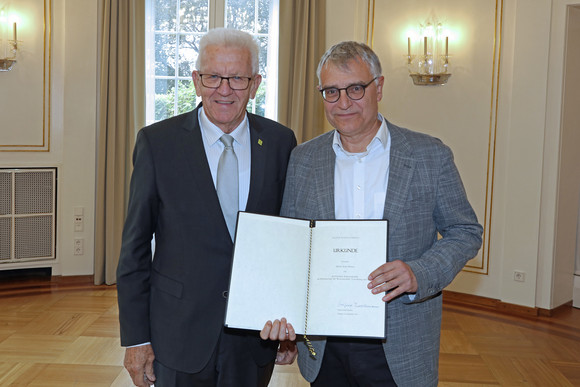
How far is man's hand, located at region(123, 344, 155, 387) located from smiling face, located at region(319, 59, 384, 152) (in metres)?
0.91

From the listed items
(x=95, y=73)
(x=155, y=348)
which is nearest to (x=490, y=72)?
(x=95, y=73)

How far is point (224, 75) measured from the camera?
1.95 meters

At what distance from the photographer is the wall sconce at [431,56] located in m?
5.91

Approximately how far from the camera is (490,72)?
5734 mm

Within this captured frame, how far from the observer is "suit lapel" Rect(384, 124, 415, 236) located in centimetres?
187

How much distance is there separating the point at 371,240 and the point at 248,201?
1.48 feet

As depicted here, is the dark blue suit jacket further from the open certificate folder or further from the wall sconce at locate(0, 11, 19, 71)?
the wall sconce at locate(0, 11, 19, 71)

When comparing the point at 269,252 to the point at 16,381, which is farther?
the point at 16,381

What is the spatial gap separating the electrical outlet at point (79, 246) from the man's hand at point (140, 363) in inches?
176

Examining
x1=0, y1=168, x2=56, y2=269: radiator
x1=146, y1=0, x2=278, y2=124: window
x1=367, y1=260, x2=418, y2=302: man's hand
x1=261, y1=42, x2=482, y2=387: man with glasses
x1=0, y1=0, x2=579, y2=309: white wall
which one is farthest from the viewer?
x1=146, y1=0, x2=278, y2=124: window

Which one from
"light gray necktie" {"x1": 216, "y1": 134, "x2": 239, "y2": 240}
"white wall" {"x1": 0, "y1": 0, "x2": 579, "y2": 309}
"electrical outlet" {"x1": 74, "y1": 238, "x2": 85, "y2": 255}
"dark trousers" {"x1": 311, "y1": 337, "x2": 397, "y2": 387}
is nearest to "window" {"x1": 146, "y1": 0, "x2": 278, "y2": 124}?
"white wall" {"x1": 0, "y1": 0, "x2": 579, "y2": 309}

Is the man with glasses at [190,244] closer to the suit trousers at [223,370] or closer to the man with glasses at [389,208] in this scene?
the suit trousers at [223,370]

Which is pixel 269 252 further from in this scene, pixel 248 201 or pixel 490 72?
pixel 490 72

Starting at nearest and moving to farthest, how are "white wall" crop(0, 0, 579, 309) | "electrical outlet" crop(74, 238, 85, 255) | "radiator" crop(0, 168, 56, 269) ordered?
"white wall" crop(0, 0, 579, 309)
"radiator" crop(0, 168, 56, 269)
"electrical outlet" crop(74, 238, 85, 255)
